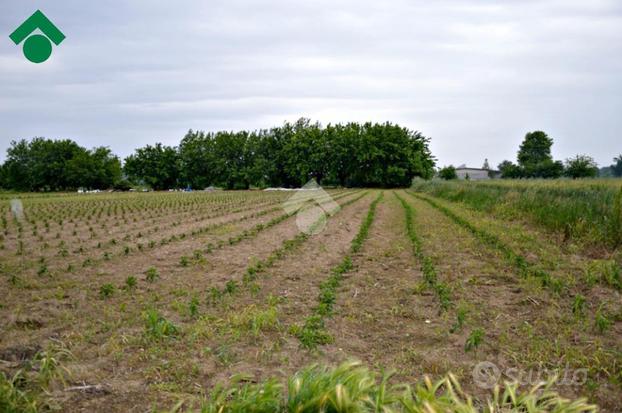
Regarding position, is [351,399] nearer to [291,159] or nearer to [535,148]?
[291,159]

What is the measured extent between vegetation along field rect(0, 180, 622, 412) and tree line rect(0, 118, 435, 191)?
2190 inches

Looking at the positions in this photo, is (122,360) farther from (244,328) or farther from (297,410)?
(297,410)

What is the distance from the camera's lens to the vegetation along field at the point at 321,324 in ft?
11.8

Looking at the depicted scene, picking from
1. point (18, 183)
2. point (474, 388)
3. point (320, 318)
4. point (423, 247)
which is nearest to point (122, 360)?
point (320, 318)

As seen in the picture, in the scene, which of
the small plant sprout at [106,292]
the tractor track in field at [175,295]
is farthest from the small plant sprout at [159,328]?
the small plant sprout at [106,292]

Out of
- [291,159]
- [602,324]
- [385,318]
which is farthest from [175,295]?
[291,159]

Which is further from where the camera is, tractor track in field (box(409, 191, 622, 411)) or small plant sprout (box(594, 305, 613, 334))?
small plant sprout (box(594, 305, 613, 334))

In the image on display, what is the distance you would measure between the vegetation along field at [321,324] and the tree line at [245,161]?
182 ft

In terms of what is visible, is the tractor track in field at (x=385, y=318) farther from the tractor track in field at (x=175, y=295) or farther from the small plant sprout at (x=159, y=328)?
the small plant sprout at (x=159, y=328)

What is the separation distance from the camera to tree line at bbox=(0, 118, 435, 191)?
67.4 m

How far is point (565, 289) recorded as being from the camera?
7.00 metres

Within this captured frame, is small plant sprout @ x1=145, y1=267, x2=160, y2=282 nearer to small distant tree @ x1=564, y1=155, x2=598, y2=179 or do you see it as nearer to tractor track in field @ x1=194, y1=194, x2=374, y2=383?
tractor track in field @ x1=194, y1=194, x2=374, y2=383

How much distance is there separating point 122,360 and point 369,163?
64.4 m

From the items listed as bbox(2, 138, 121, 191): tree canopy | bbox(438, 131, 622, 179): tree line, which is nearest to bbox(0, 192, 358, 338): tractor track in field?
bbox(438, 131, 622, 179): tree line
